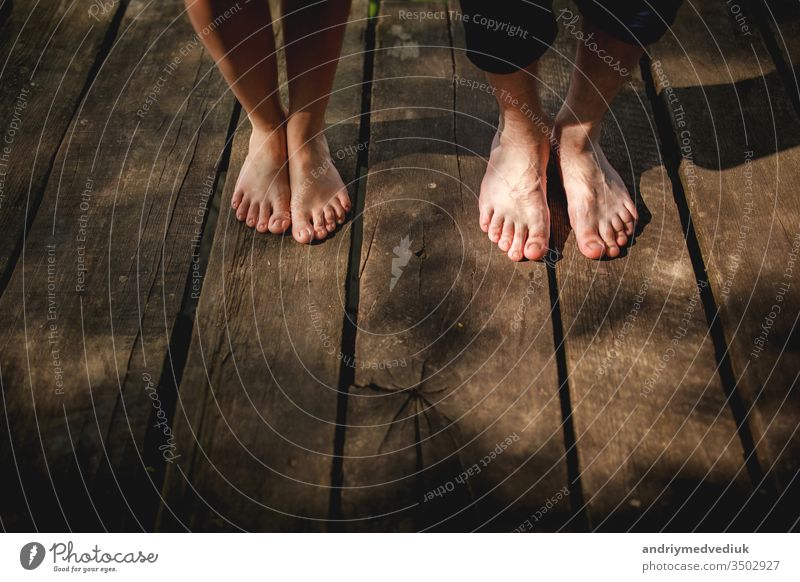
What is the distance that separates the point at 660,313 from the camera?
1084 millimetres

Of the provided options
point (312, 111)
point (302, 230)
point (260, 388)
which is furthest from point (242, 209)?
point (260, 388)

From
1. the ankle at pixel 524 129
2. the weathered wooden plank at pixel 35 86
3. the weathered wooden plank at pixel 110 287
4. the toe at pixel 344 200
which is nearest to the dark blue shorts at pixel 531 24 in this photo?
the ankle at pixel 524 129

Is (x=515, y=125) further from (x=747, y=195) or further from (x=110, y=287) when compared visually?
(x=110, y=287)

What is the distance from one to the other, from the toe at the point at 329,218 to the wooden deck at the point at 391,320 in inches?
2.0

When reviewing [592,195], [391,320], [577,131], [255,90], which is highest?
[255,90]

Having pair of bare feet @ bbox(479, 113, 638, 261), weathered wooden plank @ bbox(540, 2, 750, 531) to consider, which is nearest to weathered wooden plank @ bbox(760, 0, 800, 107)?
weathered wooden plank @ bbox(540, 2, 750, 531)

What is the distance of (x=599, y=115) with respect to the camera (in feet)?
3.84

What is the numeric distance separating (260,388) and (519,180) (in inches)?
25.8

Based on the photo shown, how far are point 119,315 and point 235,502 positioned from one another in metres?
0.43

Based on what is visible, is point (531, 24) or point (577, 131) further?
point (577, 131)

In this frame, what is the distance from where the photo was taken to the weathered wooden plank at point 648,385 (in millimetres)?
914

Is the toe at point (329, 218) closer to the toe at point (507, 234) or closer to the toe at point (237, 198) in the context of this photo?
the toe at point (237, 198)
